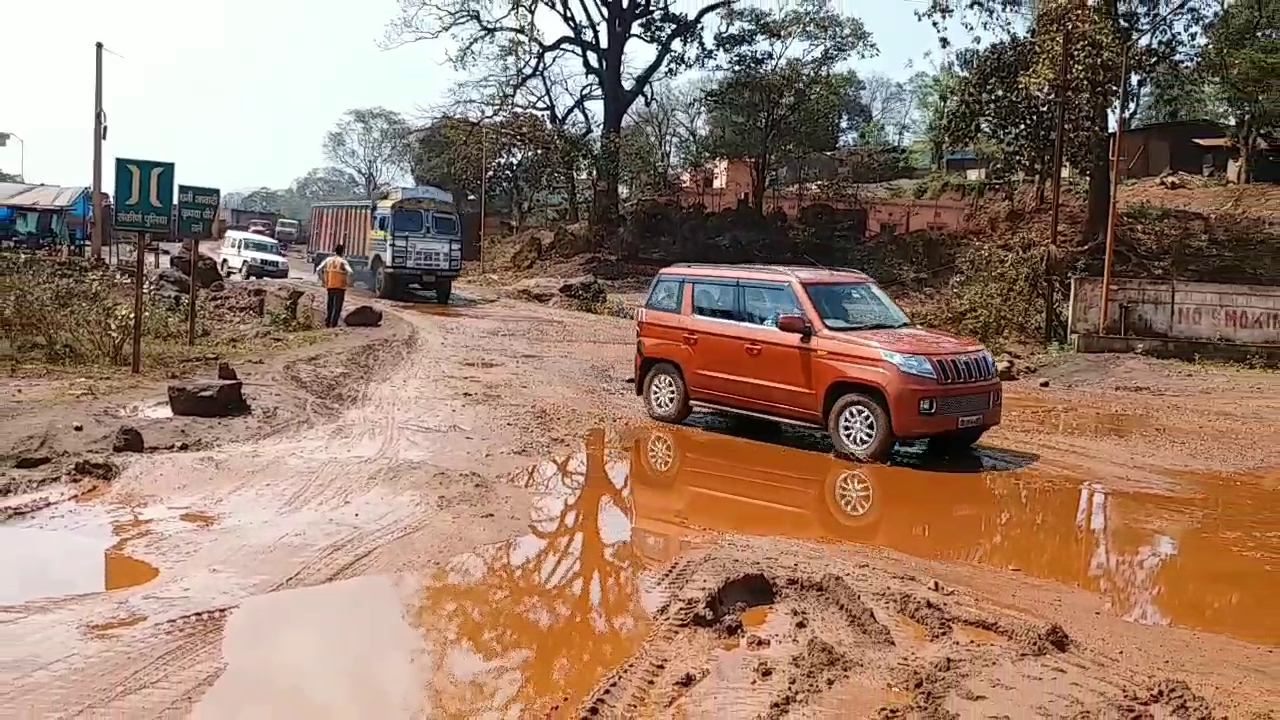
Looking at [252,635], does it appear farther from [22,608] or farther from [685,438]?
[685,438]

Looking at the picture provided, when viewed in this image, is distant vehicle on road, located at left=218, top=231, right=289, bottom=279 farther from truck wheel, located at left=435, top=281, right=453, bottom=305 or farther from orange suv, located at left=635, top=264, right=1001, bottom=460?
orange suv, located at left=635, top=264, right=1001, bottom=460

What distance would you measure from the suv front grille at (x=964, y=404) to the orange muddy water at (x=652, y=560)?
58 cm

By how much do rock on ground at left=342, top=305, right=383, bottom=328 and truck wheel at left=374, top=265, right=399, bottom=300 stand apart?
23.5ft

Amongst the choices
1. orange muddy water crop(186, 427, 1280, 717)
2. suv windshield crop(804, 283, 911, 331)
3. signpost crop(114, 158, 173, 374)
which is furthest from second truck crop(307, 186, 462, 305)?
suv windshield crop(804, 283, 911, 331)

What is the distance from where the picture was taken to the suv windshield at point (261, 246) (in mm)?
37362

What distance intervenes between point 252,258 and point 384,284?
419 inches

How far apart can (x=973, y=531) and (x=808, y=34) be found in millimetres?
32773

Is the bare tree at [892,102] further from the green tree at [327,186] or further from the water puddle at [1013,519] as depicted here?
the water puddle at [1013,519]

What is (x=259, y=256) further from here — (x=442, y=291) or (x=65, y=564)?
(x=65, y=564)

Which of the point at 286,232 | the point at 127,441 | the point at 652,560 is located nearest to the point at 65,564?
the point at 127,441

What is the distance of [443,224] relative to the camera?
1130 inches

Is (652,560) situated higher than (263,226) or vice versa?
(263,226)

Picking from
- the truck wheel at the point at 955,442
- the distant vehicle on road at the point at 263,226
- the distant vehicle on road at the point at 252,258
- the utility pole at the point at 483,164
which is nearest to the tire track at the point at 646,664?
the truck wheel at the point at 955,442

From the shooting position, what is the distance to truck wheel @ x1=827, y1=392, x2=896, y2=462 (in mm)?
9977
